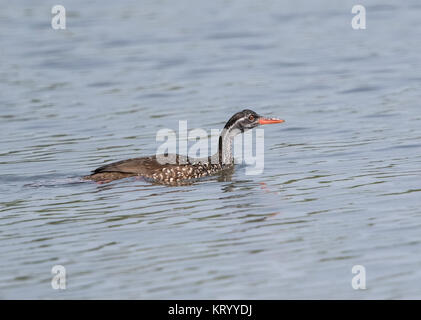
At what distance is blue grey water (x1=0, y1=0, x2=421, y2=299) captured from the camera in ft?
32.3

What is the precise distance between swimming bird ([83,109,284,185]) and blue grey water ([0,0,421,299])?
24 cm

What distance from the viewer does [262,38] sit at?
26.6 m

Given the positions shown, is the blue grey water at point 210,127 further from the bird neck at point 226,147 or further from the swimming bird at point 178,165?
the bird neck at point 226,147

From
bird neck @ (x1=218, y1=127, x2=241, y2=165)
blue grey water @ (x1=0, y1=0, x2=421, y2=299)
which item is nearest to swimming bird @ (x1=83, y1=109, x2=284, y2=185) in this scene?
bird neck @ (x1=218, y1=127, x2=241, y2=165)

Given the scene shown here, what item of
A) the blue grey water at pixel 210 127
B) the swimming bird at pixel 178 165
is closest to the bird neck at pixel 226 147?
the swimming bird at pixel 178 165

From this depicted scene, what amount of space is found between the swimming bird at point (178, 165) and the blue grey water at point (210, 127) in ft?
0.77

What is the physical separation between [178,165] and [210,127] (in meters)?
3.23

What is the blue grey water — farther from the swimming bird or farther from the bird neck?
the bird neck

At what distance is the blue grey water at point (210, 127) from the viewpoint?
9844mm

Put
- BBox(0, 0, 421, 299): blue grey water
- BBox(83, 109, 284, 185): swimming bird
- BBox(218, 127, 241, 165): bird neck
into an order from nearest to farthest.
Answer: BBox(0, 0, 421, 299): blue grey water < BBox(83, 109, 284, 185): swimming bird < BBox(218, 127, 241, 165): bird neck

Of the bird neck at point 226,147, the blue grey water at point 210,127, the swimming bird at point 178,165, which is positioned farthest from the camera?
the bird neck at point 226,147

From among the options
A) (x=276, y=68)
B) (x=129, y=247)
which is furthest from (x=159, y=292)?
(x=276, y=68)

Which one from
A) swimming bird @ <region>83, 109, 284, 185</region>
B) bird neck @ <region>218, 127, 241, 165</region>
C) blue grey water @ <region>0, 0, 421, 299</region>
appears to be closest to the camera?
blue grey water @ <region>0, 0, 421, 299</region>

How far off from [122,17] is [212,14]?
9.07 ft
